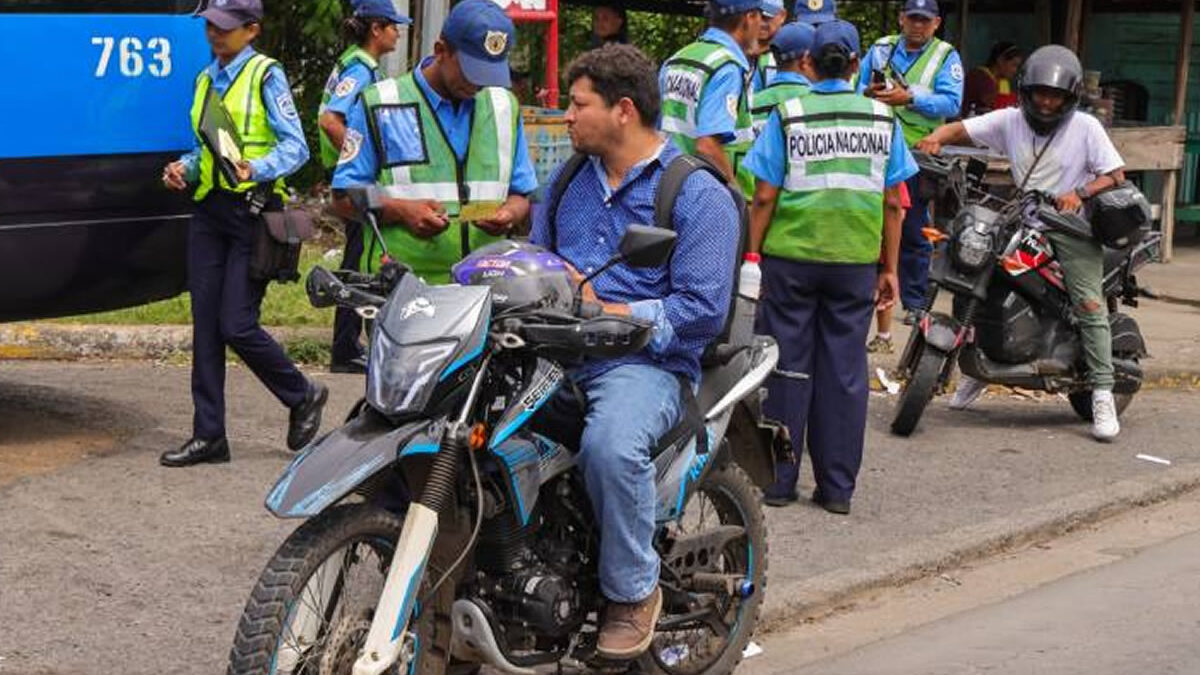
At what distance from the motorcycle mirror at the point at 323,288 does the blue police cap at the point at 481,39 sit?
1.81m

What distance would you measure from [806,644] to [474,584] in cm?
164

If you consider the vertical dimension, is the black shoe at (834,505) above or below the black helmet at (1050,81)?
below

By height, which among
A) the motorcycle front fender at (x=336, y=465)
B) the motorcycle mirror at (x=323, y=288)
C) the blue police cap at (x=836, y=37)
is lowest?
the motorcycle front fender at (x=336, y=465)

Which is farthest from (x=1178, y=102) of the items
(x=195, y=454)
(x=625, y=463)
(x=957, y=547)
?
(x=625, y=463)

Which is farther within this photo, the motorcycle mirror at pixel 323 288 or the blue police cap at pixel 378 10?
the blue police cap at pixel 378 10

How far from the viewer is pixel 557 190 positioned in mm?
5965

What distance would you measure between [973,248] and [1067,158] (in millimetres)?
575

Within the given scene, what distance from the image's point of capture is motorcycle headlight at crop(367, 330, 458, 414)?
5.02 meters

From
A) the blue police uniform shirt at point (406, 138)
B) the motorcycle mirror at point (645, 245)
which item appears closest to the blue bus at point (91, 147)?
the blue police uniform shirt at point (406, 138)

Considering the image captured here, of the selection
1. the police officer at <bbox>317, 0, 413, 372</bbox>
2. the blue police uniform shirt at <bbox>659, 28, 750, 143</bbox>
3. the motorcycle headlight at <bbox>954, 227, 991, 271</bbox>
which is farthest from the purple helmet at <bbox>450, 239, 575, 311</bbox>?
the police officer at <bbox>317, 0, 413, 372</bbox>

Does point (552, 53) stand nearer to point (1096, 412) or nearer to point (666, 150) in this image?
point (1096, 412)

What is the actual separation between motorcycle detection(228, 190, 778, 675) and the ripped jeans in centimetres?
434

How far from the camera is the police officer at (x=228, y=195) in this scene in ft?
26.2

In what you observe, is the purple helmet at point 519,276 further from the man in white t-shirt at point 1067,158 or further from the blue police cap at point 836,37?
the man in white t-shirt at point 1067,158
